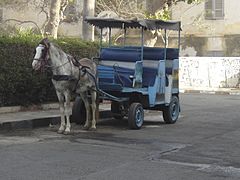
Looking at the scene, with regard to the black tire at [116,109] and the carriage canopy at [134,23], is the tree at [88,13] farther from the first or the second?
the black tire at [116,109]

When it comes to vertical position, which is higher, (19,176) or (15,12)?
(15,12)

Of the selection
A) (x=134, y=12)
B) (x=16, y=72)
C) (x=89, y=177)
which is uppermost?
(x=134, y=12)

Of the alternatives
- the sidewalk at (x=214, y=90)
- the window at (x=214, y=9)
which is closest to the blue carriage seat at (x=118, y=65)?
the sidewalk at (x=214, y=90)

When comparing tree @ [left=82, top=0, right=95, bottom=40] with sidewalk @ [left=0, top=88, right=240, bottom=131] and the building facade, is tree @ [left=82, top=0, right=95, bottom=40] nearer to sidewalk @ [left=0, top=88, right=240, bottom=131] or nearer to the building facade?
sidewalk @ [left=0, top=88, right=240, bottom=131]

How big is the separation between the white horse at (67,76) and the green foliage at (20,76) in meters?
1.27

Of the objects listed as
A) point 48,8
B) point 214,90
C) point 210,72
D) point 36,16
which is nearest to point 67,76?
point 48,8

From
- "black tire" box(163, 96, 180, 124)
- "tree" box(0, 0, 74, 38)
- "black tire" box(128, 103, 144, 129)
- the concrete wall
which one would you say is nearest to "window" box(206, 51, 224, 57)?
the concrete wall

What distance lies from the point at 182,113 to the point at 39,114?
554 centimetres

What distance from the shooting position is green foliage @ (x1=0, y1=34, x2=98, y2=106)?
45.3 ft

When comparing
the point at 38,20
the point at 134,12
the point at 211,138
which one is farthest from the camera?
the point at 38,20

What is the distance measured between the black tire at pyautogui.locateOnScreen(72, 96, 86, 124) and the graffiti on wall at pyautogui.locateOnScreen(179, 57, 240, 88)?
19.4m

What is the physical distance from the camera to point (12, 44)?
46.2ft

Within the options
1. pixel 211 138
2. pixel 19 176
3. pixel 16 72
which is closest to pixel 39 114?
pixel 16 72

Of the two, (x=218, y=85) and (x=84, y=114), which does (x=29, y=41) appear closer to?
(x=84, y=114)
